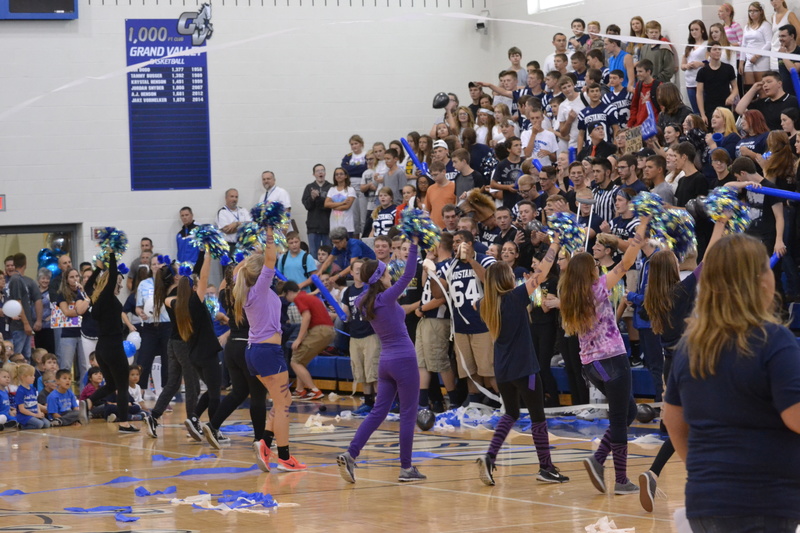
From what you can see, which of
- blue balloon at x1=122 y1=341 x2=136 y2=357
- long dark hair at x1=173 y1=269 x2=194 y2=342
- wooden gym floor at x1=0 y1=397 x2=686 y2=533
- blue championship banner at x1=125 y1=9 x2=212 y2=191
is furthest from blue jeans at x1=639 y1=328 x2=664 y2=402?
blue championship banner at x1=125 y1=9 x2=212 y2=191

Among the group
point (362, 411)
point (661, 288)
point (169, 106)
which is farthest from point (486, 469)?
point (169, 106)

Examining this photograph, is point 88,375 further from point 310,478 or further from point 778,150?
point 778,150

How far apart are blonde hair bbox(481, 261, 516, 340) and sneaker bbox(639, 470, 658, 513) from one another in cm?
188

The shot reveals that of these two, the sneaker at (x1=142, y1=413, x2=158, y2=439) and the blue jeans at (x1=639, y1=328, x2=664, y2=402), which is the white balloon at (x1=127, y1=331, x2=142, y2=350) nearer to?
the sneaker at (x1=142, y1=413, x2=158, y2=439)

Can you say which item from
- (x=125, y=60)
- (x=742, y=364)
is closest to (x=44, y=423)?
(x=125, y=60)

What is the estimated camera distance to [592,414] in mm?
11719

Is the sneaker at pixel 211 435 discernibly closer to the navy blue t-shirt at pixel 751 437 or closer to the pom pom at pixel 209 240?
the pom pom at pixel 209 240

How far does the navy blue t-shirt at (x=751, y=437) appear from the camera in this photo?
323cm

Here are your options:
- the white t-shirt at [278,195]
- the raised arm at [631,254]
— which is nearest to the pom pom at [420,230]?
the raised arm at [631,254]

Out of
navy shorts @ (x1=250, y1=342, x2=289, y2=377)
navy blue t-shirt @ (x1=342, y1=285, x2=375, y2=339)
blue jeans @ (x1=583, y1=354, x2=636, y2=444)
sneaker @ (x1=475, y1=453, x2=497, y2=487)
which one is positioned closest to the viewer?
blue jeans @ (x1=583, y1=354, x2=636, y2=444)

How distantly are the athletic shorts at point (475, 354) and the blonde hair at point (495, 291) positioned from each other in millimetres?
3562

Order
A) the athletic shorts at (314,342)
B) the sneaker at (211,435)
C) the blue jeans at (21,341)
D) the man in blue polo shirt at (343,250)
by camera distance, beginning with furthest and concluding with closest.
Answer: the man in blue polo shirt at (343,250)
the blue jeans at (21,341)
the athletic shorts at (314,342)
the sneaker at (211,435)

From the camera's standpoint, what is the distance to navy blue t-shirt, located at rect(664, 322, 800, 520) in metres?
3.23

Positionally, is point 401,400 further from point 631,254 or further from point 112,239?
point 112,239
